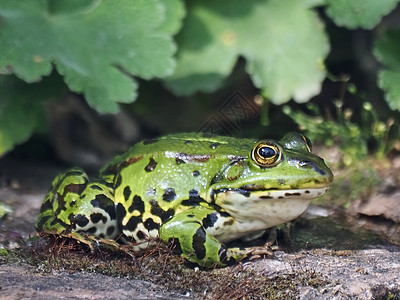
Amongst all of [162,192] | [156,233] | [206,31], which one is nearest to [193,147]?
[162,192]

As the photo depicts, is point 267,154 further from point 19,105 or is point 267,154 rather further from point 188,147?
point 19,105

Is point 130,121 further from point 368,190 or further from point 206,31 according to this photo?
point 368,190

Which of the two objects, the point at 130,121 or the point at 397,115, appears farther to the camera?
the point at 130,121

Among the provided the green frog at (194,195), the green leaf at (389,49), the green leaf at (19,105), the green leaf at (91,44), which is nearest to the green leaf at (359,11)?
the green leaf at (389,49)

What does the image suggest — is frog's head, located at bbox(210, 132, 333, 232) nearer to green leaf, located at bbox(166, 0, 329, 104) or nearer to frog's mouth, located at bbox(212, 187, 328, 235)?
frog's mouth, located at bbox(212, 187, 328, 235)

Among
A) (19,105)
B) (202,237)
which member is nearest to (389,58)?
(202,237)

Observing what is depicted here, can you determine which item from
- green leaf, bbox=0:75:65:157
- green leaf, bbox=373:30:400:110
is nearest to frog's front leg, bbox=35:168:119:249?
green leaf, bbox=0:75:65:157
